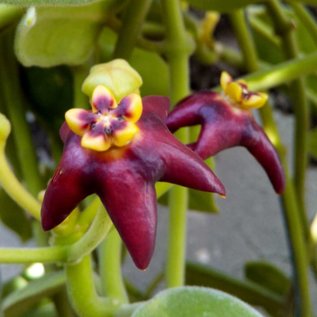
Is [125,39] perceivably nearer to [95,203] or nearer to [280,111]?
[95,203]

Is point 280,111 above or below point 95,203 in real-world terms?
below

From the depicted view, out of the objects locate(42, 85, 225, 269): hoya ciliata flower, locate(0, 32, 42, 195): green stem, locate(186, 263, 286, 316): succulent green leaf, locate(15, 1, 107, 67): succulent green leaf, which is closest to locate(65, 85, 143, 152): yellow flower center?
locate(42, 85, 225, 269): hoya ciliata flower

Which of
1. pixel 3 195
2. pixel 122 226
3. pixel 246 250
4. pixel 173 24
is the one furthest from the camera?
pixel 246 250

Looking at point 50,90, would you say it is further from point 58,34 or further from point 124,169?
point 124,169

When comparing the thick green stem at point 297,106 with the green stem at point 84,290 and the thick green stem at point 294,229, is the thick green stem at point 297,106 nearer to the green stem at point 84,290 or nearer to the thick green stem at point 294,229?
the thick green stem at point 294,229

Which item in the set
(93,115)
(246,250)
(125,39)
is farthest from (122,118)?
(246,250)
